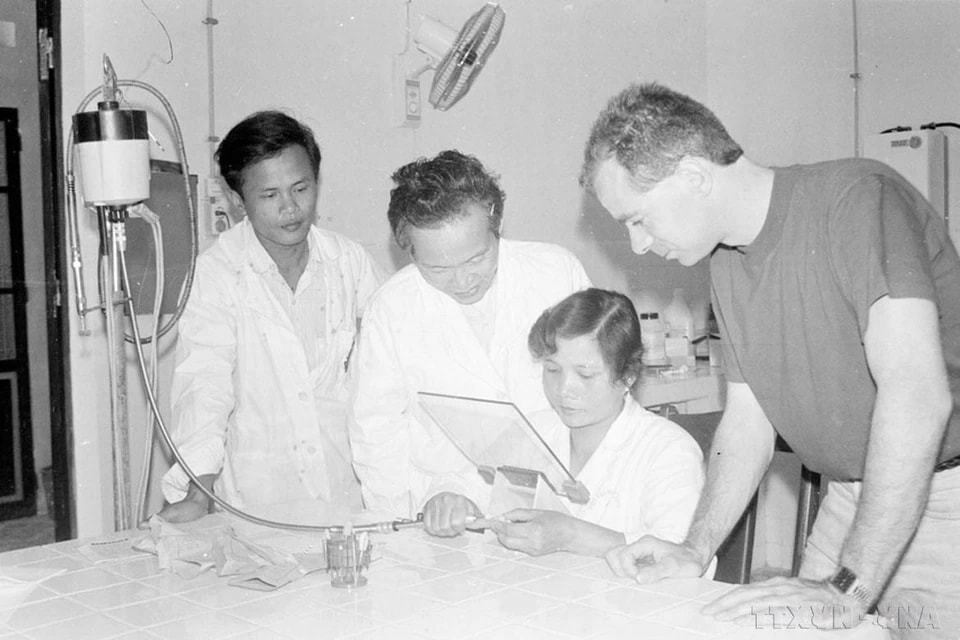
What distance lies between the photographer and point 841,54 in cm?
364

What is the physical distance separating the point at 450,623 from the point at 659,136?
74cm

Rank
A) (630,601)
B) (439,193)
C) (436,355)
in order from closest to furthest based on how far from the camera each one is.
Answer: (630,601) → (439,193) → (436,355)

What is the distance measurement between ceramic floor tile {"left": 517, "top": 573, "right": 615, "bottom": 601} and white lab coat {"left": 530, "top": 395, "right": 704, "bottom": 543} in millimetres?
402

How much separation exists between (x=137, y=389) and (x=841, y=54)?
274cm

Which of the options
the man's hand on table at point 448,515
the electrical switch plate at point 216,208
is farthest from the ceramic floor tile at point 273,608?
the electrical switch plate at point 216,208

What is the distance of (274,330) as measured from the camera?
239cm

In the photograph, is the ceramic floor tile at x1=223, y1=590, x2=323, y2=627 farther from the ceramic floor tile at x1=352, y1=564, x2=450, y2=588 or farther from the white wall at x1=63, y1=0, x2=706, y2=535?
the white wall at x1=63, y1=0, x2=706, y2=535

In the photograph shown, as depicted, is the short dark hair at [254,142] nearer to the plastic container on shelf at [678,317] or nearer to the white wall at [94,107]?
the white wall at [94,107]

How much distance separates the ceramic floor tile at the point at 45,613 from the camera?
1.17 metres

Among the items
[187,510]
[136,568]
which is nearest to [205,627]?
[136,568]

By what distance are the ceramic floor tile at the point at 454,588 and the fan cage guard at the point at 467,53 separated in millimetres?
1643

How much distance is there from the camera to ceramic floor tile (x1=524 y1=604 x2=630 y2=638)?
1.09 meters

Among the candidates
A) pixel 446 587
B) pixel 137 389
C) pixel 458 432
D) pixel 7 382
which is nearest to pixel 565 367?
pixel 458 432

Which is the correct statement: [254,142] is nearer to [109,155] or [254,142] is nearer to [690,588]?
[109,155]
